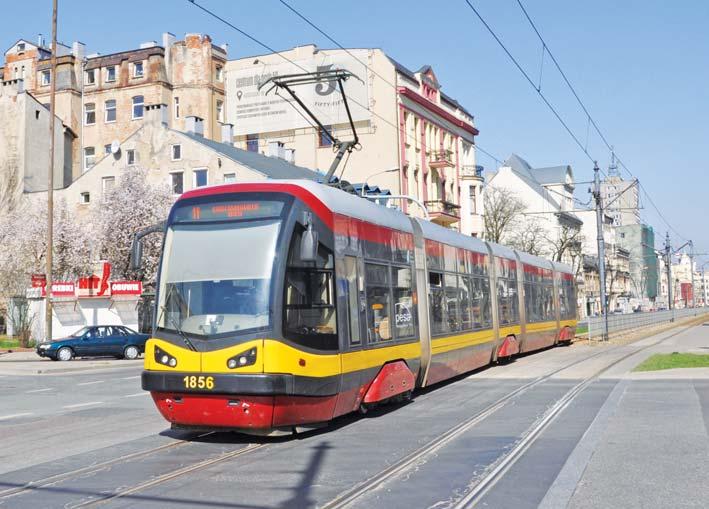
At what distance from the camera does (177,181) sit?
4816cm

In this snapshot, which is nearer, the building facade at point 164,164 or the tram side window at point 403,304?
the tram side window at point 403,304

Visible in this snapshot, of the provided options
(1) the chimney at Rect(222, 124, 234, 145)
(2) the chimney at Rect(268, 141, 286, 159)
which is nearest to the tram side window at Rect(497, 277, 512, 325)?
(2) the chimney at Rect(268, 141, 286, 159)

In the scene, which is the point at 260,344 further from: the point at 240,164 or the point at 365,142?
the point at 365,142

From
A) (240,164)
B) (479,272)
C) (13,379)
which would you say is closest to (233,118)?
(240,164)

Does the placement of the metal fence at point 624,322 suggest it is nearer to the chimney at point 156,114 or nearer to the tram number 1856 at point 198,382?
the chimney at point 156,114

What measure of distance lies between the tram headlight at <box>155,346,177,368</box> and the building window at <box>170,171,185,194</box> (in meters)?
38.4

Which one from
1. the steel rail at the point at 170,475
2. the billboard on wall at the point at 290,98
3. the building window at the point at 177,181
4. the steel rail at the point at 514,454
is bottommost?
the steel rail at the point at 514,454

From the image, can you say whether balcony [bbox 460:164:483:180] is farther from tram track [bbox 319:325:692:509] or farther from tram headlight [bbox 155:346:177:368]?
tram headlight [bbox 155:346:177:368]

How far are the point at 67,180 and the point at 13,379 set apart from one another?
39234 mm

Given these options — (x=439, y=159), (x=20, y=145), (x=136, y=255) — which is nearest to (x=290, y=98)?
(x=439, y=159)

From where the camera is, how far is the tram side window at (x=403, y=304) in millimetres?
13422

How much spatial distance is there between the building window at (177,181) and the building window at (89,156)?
14771mm

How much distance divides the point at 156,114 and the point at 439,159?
1903 cm

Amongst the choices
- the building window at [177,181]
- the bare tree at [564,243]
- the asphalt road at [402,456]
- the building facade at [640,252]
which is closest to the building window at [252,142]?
the building window at [177,181]
